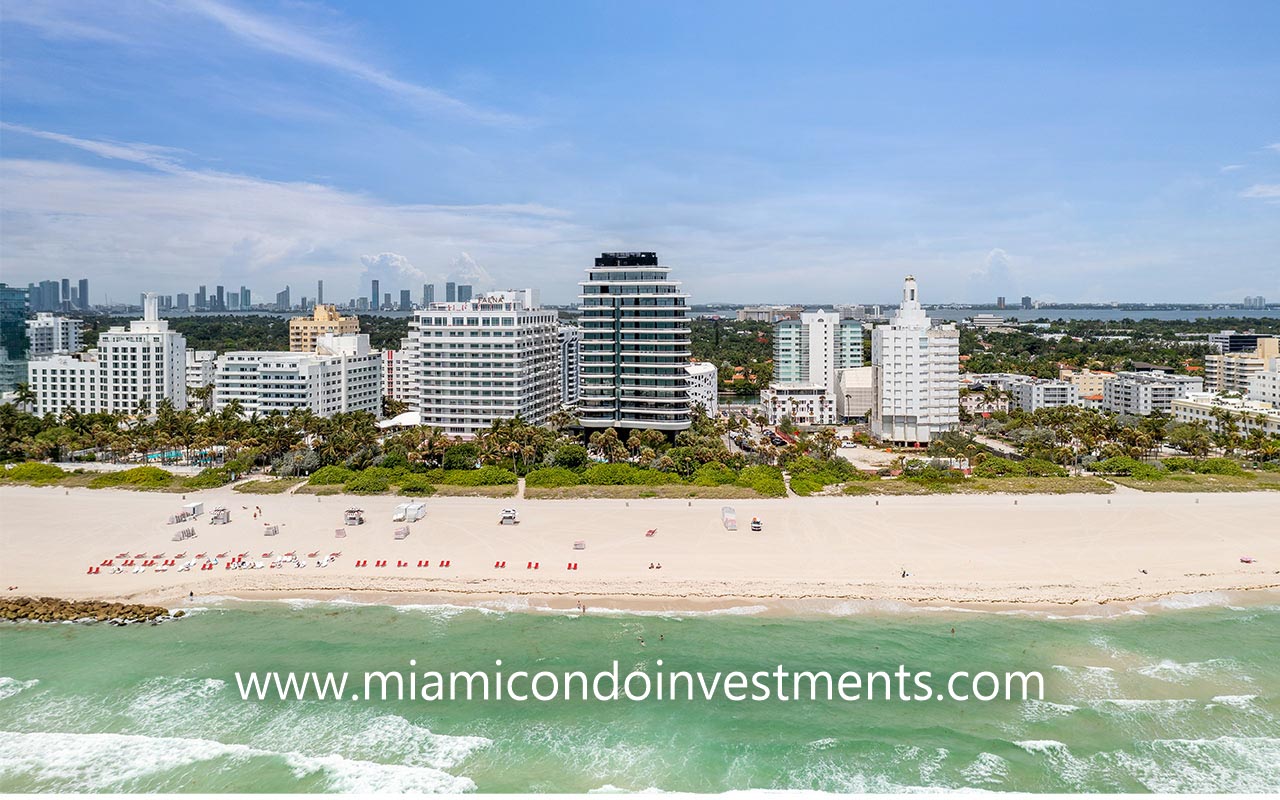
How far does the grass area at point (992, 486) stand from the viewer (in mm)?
58969

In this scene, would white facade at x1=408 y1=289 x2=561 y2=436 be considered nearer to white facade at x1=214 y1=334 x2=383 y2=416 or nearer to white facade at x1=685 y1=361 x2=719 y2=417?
white facade at x1=214 y1=334 x2=383 y2=416

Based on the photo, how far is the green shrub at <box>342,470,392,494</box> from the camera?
192ft

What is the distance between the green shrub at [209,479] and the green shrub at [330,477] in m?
6.52

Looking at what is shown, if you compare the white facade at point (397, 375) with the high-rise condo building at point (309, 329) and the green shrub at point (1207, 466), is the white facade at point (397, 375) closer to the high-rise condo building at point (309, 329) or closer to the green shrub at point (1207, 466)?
the high-rise condo building at point (309, 329)

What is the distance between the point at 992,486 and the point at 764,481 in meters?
16.6

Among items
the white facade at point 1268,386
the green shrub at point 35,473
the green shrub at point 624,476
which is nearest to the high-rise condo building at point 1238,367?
the white facade at point 1268,386

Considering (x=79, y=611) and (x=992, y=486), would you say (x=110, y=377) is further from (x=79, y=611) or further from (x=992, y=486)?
(x=992, y=486)

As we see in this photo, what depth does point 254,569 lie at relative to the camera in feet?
141

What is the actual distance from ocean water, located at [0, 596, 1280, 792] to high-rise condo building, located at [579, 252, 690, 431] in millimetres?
39881

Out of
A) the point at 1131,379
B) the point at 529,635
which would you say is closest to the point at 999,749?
the point at 529,635

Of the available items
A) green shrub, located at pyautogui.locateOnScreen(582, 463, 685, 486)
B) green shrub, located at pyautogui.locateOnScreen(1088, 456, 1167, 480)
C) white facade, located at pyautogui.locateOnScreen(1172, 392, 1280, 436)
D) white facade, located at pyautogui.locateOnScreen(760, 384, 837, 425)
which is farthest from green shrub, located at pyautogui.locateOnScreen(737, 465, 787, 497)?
white facade, located at pyautogui.locateOnScreen(1172, 392, 1280, 436)

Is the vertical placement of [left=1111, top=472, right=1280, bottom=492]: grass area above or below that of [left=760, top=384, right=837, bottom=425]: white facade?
below

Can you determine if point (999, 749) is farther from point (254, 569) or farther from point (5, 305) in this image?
point (5, 305)

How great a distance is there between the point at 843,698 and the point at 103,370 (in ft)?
294
